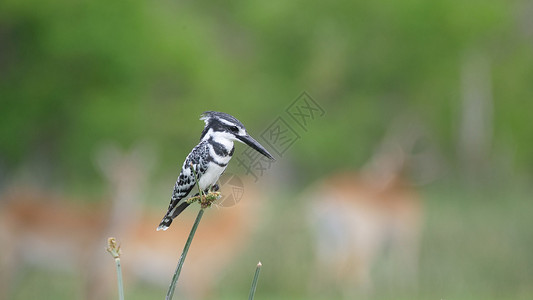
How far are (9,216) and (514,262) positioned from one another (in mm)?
3661

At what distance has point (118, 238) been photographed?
530 centimetres

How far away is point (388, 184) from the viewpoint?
24.0 feet

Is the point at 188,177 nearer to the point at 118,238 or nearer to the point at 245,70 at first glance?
the point at 118,238

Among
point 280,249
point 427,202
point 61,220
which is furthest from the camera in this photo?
point 427,202

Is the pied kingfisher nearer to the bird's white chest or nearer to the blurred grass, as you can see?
the bird's white chest

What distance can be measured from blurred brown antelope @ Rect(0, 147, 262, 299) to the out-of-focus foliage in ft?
3.15

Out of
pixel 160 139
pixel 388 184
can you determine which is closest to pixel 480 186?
pixel 388 184

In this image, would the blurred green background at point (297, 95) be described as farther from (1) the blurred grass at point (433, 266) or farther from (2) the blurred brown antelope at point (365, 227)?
(2) the blurred brown antelope at point (365, 227)

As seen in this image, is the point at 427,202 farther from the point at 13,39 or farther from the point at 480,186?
the point at 13,39

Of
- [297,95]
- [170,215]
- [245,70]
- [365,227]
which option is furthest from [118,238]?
[245,70]

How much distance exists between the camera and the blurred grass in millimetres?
5637

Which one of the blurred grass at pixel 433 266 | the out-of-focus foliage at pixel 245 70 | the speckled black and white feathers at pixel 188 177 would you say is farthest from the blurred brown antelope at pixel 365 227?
the speckled black and white feathers at pixel 188 177

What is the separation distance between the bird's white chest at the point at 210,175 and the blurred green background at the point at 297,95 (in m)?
4.24

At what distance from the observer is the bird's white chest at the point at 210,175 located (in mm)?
1254
